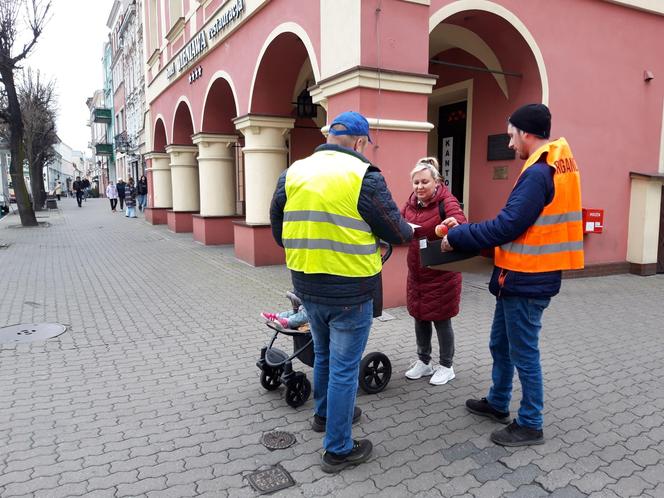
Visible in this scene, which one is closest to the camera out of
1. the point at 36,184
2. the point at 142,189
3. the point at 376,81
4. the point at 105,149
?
the point at 376,81

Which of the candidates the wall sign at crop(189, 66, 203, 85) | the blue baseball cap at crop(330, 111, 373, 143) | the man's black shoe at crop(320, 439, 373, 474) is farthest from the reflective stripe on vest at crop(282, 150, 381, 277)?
the wall sign at crop(189, 66, 203, 85)

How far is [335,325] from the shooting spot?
109 inches

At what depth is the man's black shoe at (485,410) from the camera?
3404 mm

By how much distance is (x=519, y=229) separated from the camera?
278 cm

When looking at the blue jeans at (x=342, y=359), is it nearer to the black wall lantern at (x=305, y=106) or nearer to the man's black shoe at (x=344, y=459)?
the man's black shoe at (x=344, y=459)

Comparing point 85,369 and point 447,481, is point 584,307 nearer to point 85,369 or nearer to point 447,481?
point 447,481

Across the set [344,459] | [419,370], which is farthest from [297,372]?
[419,370]

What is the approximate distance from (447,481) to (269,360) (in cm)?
152

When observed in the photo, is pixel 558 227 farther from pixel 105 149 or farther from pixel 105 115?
pixel 105 149

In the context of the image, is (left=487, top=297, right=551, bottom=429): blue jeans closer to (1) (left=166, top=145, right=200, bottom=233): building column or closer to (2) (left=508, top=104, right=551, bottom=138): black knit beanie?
(2) (left=508, top=104, right=551, bottom=138): black knit beanie

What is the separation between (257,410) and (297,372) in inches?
15.2

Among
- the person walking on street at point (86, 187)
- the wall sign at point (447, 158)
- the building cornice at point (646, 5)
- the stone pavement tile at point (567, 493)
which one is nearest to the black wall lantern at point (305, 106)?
the wall sign at point (447, 158)

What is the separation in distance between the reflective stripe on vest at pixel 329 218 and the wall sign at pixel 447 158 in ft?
24.8

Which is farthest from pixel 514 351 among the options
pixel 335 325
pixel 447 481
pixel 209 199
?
pixel 209 199
